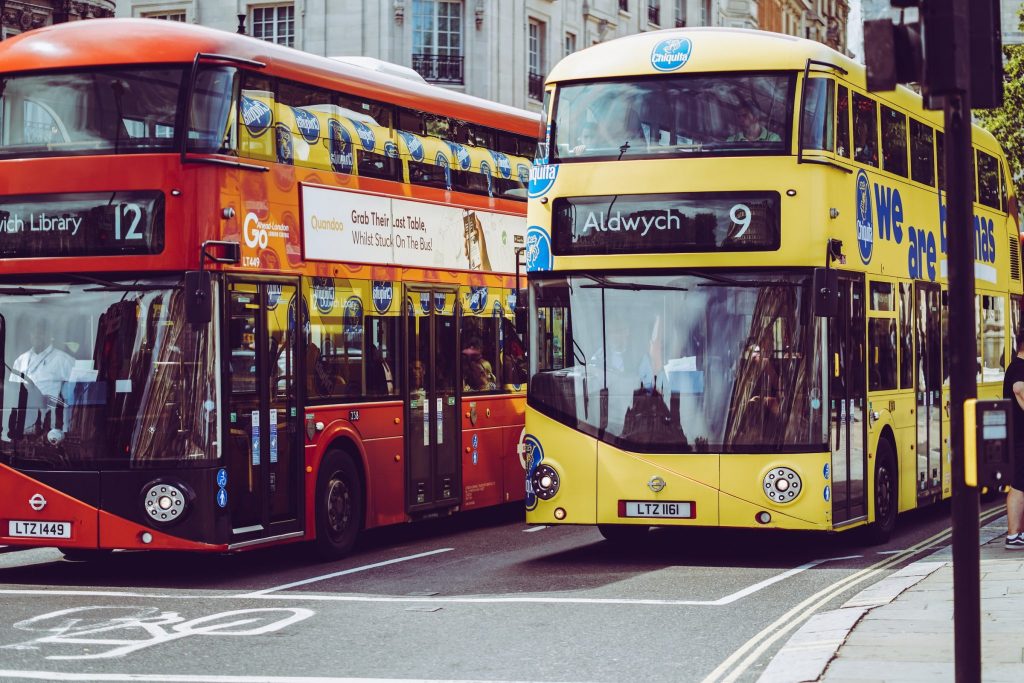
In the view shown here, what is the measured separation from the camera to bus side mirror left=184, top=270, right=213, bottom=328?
12.9m

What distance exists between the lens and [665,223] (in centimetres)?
1434

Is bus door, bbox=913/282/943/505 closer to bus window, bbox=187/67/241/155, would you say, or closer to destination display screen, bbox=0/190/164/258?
bus window, bbox=187/67/241/155

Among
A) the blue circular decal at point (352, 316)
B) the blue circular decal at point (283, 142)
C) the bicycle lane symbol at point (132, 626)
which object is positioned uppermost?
the blue circular decal at point (283, 142)

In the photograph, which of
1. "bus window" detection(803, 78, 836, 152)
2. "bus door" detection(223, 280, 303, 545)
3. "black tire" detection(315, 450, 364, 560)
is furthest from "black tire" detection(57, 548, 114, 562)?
"bus window" detection(803, 78, 836, 152)

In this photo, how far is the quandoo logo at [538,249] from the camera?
48.0 ft

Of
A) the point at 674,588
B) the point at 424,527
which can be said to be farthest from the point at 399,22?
the point at 674,588

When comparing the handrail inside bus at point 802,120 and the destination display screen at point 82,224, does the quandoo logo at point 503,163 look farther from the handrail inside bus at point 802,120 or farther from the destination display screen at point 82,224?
the destination display screen at point 82,224

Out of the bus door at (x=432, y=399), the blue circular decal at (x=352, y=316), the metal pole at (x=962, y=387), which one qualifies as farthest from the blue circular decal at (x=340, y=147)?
the metal pole at (x=962, y=387)

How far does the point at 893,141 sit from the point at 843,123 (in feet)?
6.44

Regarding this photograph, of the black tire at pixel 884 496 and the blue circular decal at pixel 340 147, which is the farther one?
the black tire at pixel 884 496

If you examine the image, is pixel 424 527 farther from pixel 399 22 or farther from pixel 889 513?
pixel 399 22

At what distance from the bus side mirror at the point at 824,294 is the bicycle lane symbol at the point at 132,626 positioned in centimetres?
464

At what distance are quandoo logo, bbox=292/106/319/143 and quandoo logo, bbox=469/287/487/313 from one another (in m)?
3.27

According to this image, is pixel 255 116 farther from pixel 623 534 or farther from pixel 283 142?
pixel 623 534
